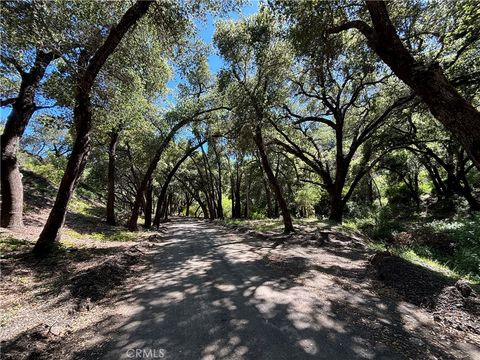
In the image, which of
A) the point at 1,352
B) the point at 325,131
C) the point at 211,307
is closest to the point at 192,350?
the point at 211,307

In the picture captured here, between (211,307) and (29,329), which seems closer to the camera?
(29,329)

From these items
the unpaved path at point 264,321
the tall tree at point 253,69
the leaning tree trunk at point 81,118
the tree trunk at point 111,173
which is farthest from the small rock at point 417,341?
the tree trunk at point 111,173

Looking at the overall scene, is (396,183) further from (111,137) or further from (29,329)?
(29,329)

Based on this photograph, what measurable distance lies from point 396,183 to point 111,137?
3033cm

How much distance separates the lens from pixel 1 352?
2926 mm

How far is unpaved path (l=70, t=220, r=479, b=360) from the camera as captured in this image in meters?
3.11

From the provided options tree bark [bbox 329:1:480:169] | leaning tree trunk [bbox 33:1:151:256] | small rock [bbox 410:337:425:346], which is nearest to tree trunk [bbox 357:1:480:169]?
tree bark [bbox 329:1:480:169]

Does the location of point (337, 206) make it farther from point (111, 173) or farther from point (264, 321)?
point (111, 173)

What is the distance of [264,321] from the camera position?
148 inches

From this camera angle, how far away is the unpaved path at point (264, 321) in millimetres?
3113

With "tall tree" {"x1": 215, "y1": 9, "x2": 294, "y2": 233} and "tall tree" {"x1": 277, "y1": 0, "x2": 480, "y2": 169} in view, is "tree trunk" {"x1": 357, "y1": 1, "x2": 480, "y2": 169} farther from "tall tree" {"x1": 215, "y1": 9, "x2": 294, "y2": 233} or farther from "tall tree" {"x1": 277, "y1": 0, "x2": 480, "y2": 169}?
"tall tree" {"x1": 215, "y1": 9, "x2": 294, "y2": 233}

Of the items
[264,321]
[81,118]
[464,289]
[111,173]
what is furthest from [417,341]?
[111,173]

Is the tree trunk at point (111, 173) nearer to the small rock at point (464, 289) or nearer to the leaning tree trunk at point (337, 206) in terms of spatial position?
the leaning tree trunk at point (337, 206)

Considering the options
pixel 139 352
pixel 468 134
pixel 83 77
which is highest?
pixel 83 77
